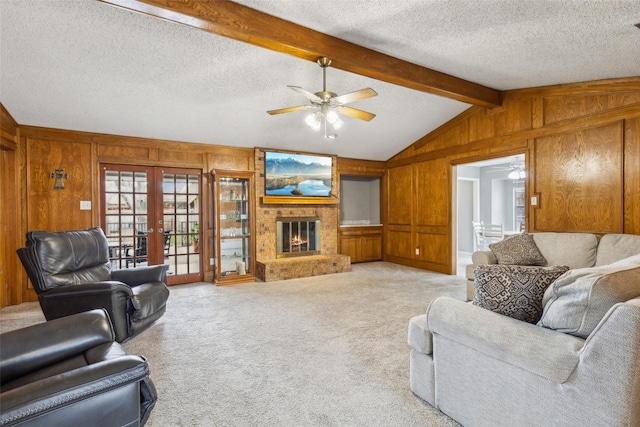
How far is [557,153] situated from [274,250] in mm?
4528

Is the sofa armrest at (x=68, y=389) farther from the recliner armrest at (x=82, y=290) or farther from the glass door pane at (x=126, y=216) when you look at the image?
the glass door pane at (x=126, y=216)

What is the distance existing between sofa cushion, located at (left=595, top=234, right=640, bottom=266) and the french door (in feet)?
17.8

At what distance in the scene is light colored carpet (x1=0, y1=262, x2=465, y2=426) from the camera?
6.36ft

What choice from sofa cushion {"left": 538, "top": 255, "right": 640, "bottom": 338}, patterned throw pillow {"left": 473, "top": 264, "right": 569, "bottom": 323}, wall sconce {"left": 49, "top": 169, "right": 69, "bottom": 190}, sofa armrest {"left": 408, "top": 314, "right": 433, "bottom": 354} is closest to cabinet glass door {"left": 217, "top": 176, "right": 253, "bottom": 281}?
wall sconce {"left": 49, "top": 169, "right": 69, "bottom": 190}

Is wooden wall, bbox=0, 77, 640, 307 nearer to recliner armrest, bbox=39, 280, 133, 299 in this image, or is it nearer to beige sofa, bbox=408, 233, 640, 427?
recliner armrest, bbox=39, 280, 133, 299

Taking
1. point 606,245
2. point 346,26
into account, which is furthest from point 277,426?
point 606,245

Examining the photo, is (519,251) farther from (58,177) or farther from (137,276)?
(58,177)

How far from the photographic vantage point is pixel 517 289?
164 centimetres

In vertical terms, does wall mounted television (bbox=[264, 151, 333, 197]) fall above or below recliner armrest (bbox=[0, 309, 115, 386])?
above

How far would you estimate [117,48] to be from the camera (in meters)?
3.06

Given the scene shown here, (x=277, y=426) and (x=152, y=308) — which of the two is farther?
(x=152, y=308)

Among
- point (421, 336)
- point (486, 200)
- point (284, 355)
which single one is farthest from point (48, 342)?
point (486, 200)

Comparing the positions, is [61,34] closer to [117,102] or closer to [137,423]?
[117,102]

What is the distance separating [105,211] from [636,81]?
686cm
